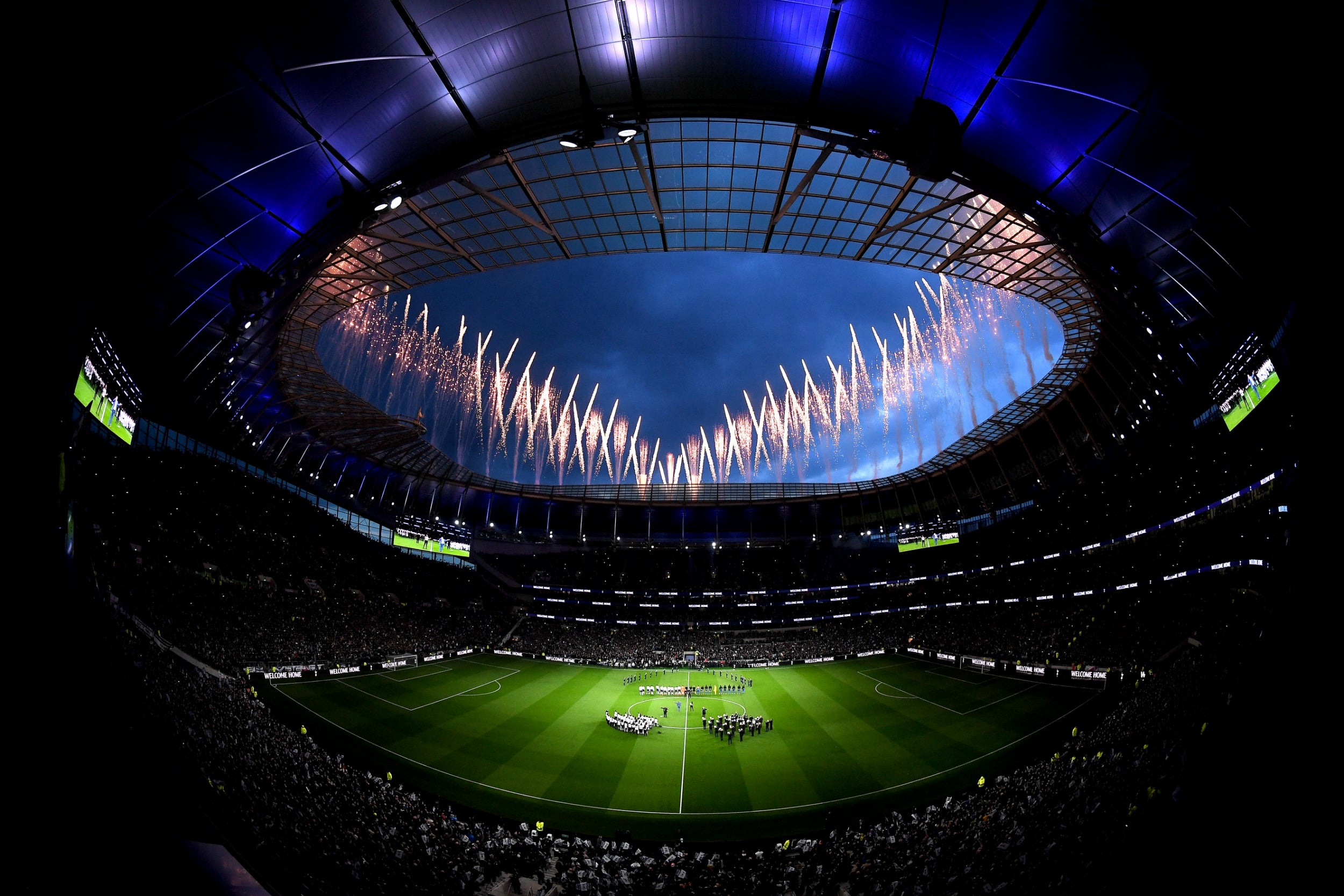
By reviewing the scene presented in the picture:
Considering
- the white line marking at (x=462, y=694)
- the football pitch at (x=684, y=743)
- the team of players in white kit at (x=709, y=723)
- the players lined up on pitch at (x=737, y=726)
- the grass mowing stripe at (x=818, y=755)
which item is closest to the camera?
the football pitch at (x=684, y=743)

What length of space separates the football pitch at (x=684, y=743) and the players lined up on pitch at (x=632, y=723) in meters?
0.51

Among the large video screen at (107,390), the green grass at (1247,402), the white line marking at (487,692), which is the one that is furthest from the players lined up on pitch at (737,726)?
the large video screen at (107,390)

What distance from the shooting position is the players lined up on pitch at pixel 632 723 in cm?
3328

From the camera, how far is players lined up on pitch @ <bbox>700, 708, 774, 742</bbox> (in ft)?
106

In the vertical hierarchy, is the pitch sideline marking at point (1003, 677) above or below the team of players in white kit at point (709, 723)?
above

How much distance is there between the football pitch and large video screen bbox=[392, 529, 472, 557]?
29.0 metres

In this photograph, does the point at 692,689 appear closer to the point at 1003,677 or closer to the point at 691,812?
the point at 691,812

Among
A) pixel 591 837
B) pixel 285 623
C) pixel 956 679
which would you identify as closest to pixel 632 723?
pixel 591 837

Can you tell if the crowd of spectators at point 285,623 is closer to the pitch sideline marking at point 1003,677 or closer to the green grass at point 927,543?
the pitch sideline marking at point 1003,677

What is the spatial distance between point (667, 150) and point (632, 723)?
108 ft

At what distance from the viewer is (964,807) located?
64.1 ft

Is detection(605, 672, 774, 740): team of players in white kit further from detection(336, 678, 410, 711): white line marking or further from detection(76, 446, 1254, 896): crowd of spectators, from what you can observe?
detection(336, 678, 410, 711): white line marking

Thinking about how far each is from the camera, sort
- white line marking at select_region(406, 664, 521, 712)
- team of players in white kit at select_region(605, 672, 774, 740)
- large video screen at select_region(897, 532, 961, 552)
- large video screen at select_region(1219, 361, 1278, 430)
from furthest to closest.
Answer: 1. large video screen at select_region(897, 532, 961, 552)
2. white line marking at select_region(406, 664, 521, 712)
3. team of players in white kit at select_region(605, 672, 774, 740)
4. large video screen at select_region(1219, 361, 1278, 430)

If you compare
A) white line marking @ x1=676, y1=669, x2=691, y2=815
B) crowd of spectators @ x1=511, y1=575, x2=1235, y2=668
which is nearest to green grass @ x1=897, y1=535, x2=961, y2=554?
crowd of spectators @ x1=511, y1=575, x2=1235, y2=668
